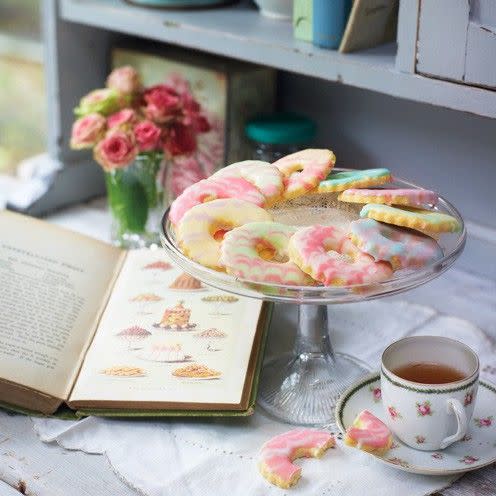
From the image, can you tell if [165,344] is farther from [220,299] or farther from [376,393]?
[376,393]

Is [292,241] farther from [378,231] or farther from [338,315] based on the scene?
[338,315]

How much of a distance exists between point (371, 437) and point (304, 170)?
28 centimetres

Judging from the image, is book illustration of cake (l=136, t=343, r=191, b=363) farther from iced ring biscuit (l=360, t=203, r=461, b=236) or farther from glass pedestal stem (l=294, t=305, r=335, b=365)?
iced ring biscuit (l=360, t=203, r=461, b=236)

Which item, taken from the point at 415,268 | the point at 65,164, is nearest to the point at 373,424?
the point at 415,268

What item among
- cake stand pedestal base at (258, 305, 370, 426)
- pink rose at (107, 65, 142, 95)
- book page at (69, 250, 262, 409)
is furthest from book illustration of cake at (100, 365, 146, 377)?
pink rose at (107, 65, 142, 95)

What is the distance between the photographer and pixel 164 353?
101 centimetres

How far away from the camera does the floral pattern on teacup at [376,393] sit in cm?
97

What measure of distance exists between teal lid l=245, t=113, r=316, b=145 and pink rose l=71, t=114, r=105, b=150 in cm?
23

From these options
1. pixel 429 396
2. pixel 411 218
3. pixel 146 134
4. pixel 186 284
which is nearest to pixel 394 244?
pixel 411 218

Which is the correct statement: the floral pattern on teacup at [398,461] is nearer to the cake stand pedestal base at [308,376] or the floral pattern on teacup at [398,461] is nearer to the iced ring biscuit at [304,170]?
the cake stand pedestal base at [308,376]

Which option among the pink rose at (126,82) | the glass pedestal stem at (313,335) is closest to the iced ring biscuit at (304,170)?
the glass pedestal stem at (313,335)

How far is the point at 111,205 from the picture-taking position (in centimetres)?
133

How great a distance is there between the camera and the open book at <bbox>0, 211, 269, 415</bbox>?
95 cm

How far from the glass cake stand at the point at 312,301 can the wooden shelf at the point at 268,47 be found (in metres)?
0.11
